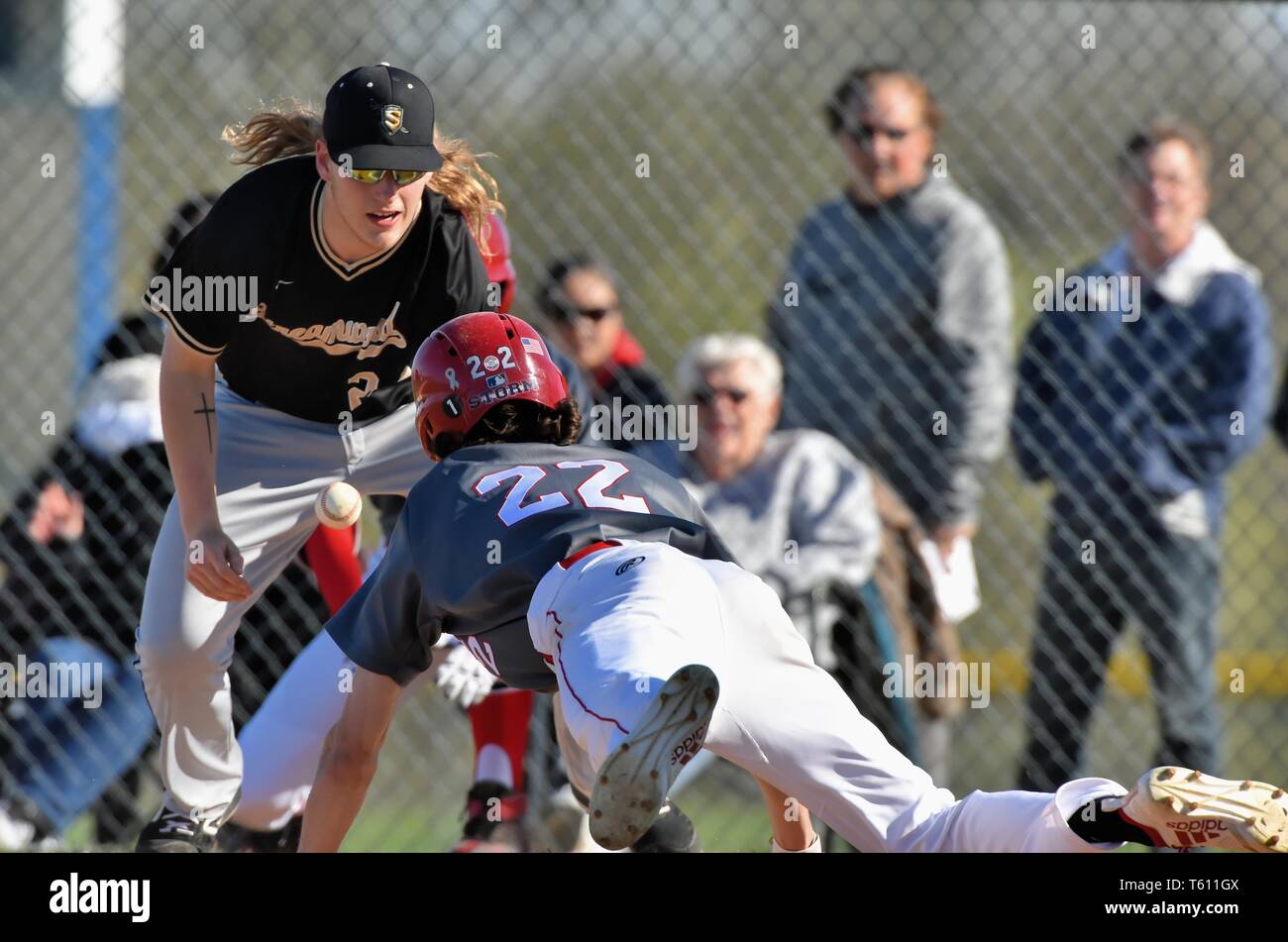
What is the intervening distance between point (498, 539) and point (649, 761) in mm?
592

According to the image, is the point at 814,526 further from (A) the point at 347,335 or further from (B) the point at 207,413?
(B) the point at 207,413

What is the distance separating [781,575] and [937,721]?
64 cm

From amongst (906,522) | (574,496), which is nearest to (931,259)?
(906,522)

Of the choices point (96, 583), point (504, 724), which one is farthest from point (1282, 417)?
point (96, 583)

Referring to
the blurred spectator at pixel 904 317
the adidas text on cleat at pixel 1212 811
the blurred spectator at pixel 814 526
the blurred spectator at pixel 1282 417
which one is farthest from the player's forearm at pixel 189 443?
the blurred spectator at pixel 1282 417

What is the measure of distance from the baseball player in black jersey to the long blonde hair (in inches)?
18.7

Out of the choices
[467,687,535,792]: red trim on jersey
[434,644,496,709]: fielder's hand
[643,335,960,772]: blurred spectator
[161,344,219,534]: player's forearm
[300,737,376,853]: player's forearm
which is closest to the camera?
[300,737,376,853]: player's forearm

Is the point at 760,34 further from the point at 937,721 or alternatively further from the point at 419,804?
the point at 419,804

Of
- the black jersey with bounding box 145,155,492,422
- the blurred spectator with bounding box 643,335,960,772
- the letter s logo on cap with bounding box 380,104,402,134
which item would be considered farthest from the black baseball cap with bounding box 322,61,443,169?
the blurred spectator with bounding box 643,335,960,772

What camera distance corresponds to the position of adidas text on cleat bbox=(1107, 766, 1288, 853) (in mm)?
2352

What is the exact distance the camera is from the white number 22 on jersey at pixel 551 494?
278 centimetres

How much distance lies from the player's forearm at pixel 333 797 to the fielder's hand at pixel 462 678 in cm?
83

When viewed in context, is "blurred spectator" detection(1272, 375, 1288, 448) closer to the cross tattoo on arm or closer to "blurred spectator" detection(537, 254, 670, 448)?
"blurred spectator" detection(537, 254, 670, 448)

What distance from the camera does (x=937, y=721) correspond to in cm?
486
